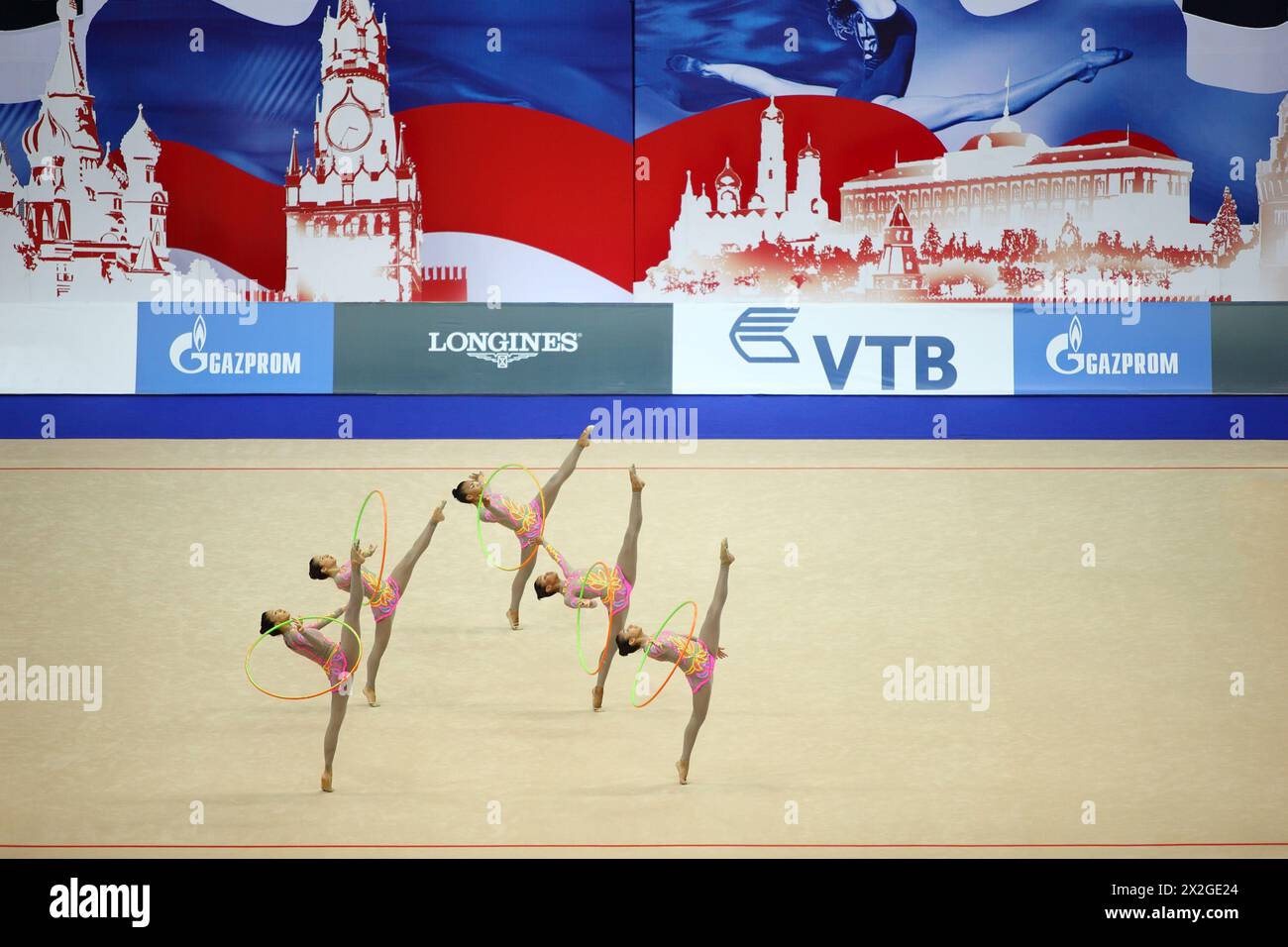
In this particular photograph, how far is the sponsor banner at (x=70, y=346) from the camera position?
36.3 ft

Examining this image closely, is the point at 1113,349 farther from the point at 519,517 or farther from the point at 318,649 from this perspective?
the point at 318,649

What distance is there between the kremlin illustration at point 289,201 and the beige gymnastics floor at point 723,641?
1770 millimetres

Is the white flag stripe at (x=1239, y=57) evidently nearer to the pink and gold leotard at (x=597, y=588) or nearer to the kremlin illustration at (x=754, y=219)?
the kremlin illustration at (x=754, y=219)

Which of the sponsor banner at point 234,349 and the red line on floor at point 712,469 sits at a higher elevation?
the sponsor banner at point 234,349

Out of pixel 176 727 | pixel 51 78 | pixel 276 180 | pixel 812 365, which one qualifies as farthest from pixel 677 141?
pixel 176 727

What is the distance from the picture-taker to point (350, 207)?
1166 cm

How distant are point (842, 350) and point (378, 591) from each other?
5629mm

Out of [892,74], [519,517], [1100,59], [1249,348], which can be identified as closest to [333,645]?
[519,517]

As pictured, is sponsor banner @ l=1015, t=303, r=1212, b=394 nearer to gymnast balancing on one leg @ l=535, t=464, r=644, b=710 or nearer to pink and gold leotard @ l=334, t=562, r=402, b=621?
gymnast balancing on one leg @ l=535, t=464, r=644, b=710

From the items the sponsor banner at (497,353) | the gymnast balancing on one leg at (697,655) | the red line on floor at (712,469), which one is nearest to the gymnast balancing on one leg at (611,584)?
the gymnast balancing on one leg at (697,655)

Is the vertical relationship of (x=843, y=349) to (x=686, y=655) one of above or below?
above

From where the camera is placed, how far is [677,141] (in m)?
11.8

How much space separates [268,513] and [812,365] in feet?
16.3
